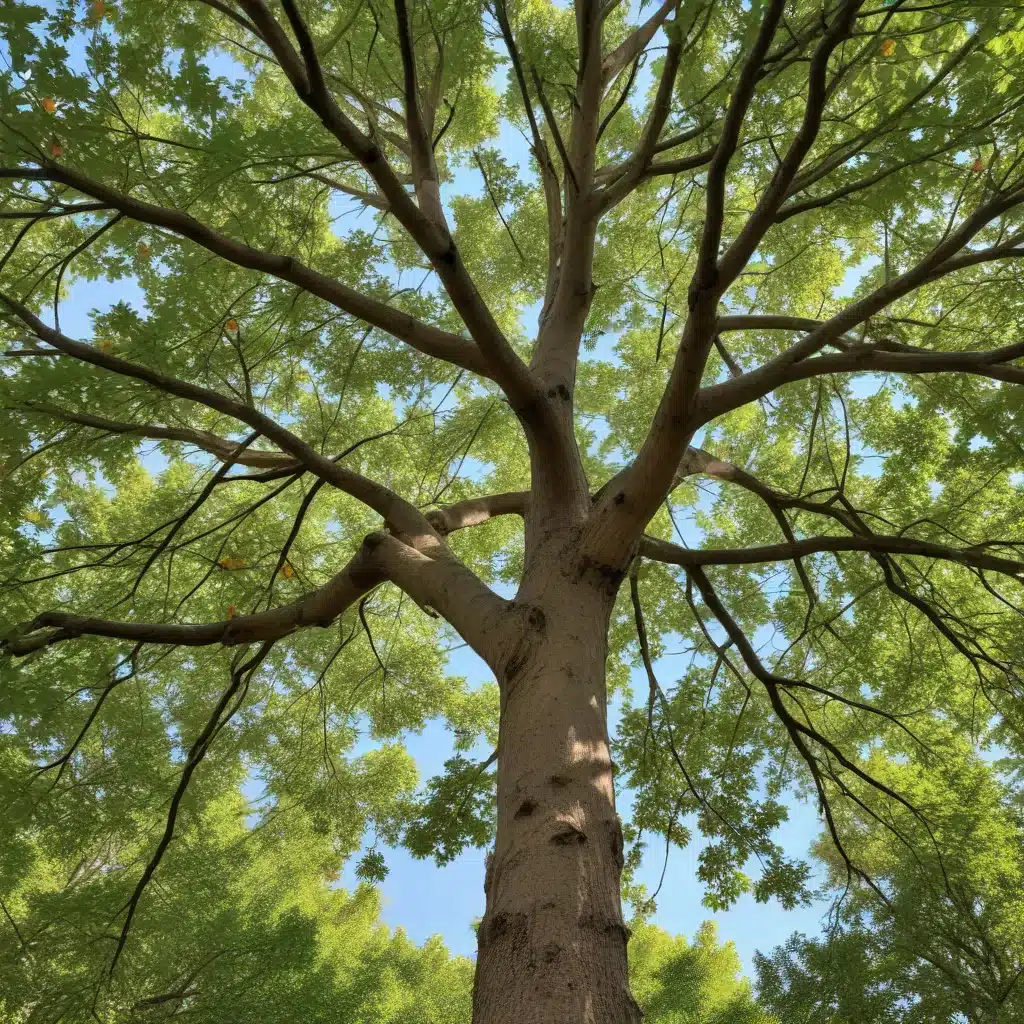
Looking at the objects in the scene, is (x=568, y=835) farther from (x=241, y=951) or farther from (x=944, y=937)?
(x=944, y=937)

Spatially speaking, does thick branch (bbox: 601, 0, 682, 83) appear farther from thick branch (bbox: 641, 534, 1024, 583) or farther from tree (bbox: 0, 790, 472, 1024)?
tree (bbox: 0, 790, 472, 1024)

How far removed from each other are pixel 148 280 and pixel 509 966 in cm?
333

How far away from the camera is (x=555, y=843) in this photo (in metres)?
1.57

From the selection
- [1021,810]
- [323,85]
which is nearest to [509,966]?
[323,85]

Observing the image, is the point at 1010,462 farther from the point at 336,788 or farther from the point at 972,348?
the point at 336,788

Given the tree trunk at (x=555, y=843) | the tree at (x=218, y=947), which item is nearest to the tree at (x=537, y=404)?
the tree trunk at (x=555, y=843)

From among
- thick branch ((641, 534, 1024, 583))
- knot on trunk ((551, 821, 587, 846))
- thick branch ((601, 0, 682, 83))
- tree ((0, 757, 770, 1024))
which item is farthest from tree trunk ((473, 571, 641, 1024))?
thick branch ((601, 0, 682, 83))

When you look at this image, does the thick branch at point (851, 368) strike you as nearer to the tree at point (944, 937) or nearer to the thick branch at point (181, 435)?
the thick branch at point (181, 435)

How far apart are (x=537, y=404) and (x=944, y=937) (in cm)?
547

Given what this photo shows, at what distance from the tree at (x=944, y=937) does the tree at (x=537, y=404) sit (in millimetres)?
1048

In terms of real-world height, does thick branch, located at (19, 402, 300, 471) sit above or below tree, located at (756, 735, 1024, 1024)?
above

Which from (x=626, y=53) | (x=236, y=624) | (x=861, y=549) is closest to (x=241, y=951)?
(x=236, y=624)

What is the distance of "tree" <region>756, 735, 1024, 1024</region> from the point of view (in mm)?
5027

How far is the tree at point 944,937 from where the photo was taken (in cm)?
503
